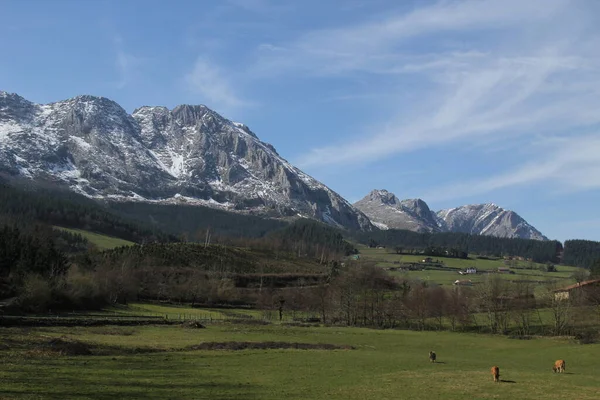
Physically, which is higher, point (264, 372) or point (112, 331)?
point (264, 372)

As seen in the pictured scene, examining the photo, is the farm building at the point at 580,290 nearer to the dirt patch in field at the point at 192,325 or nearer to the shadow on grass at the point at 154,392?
the dirt patch in field at the point at 192,325

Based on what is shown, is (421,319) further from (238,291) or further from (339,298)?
(238,291)

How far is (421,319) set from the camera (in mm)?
127375

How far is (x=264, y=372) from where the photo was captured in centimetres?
4416

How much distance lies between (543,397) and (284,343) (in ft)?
133

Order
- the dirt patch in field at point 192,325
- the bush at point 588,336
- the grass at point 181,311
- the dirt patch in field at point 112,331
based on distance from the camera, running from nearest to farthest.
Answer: the dirt patch in field at point 112,331, the bush at point 588,336, the dirt patch in field at point 192,325, the grass at point 181,311

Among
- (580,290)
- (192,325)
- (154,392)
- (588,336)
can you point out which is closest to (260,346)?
(192,325)

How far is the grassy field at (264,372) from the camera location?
32.5m

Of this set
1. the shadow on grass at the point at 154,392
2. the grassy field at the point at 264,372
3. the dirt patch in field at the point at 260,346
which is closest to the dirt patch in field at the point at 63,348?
the grassy field at the point at 264,372

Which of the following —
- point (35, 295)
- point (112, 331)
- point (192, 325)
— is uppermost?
point (35, 295)

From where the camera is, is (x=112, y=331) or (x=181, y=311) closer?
(x=112, y=331)

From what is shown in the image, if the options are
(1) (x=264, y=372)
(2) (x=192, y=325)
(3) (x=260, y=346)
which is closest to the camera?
(1) (x=264, y=372)

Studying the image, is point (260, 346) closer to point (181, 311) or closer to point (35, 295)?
point (35, 295)

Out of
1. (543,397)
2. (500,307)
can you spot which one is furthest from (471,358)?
(500,307)
